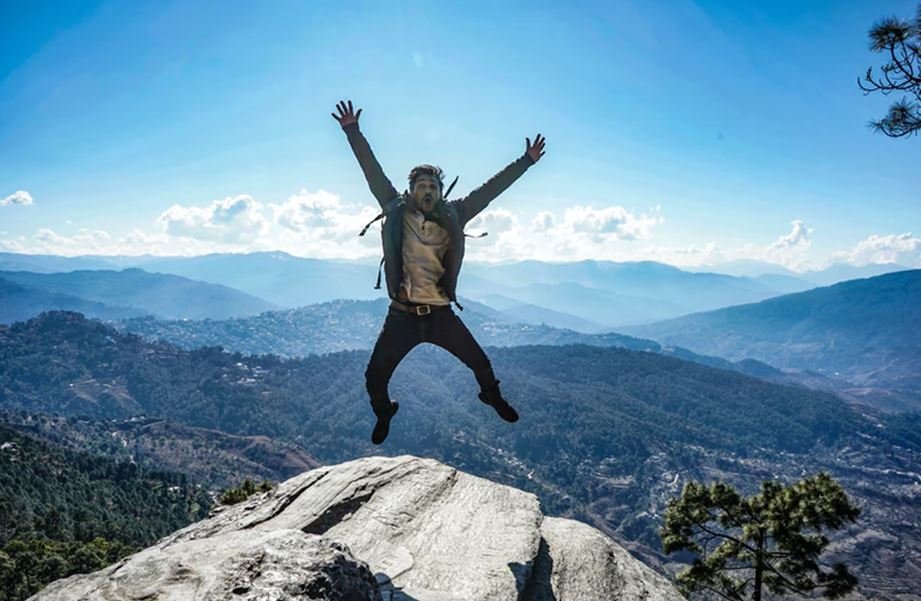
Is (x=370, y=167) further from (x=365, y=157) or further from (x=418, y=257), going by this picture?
(x=418, y=257)

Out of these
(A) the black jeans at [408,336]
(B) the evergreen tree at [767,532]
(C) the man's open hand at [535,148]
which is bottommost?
(B) the evergreen tree at [767,532]

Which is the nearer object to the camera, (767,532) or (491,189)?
(491,189)

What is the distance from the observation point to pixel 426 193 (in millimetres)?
6930

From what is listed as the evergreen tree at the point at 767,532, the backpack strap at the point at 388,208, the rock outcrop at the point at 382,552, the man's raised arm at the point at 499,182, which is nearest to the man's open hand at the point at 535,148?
the man's raised arm at the point at 499,182

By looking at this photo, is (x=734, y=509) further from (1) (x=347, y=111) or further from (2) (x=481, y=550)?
(1) (x=347, y=111)

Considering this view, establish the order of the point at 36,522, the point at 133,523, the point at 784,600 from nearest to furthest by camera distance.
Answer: the point at 36,522 → the point at 133,523 → the point at 784,600

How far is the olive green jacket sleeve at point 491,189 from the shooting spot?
7590 mm

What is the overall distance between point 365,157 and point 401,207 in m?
1.08

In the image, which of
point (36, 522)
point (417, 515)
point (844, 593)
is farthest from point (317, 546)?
point (36, 522)

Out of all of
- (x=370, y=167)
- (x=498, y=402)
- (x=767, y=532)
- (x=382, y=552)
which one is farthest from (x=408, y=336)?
(x=767, y=532)

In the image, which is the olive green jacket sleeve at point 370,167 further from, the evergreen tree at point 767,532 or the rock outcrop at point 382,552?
the evergreen tree at point 767,532

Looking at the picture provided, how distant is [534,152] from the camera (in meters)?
8.02

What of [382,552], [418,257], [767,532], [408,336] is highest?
[418,257]

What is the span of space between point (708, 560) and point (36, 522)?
407 feet
